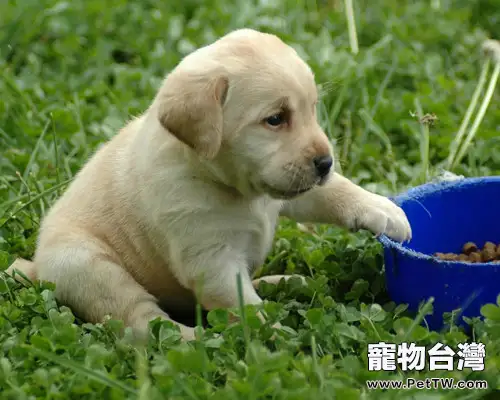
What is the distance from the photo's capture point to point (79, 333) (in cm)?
380

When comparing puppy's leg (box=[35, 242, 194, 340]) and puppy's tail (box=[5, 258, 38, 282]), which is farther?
puppy's tail (box=[5, 258, 38, 282])

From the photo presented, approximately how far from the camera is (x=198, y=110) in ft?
11.6

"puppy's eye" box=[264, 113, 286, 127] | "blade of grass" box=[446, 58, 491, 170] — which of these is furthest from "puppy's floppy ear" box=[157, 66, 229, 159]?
"blade of grass" box=[446, 58, 491, 170]

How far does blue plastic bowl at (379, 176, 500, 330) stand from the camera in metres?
3.62

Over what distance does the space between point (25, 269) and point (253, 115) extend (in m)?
1.36

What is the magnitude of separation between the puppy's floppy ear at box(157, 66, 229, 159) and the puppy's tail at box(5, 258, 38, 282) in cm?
109

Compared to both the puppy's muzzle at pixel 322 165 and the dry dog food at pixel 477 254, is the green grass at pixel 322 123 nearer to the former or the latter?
the dry dog food at pixel 477 254

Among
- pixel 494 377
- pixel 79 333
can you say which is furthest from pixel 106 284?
pixel 494 377

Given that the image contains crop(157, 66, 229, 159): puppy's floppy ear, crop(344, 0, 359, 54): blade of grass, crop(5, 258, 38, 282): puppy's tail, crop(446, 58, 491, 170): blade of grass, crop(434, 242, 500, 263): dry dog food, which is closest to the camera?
crop(157, 66, 229, 159): puppy's floppy ear

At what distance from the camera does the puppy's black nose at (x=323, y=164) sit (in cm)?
362

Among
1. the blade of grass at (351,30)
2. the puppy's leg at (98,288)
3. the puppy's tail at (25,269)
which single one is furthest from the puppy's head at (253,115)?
the blade of grass at (351,30)

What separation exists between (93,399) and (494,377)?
135cm

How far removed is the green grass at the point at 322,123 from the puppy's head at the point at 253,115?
1.74 feet

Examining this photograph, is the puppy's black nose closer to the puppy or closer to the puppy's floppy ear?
the puppy
